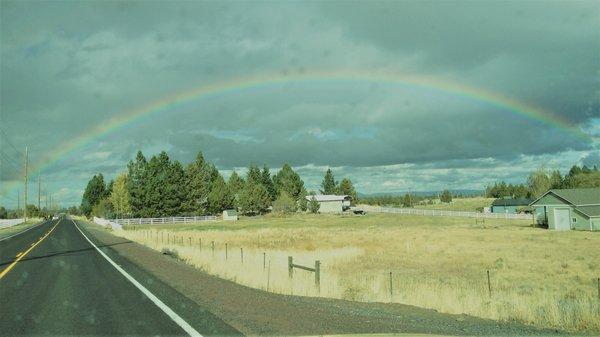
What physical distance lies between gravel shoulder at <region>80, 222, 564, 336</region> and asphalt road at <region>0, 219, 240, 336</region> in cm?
44

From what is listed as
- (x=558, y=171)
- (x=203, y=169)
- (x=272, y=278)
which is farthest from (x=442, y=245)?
(x=558, y=171)

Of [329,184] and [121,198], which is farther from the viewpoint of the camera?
[329,184]

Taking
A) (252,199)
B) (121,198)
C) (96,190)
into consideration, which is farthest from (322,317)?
(96,190)

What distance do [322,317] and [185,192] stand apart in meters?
104

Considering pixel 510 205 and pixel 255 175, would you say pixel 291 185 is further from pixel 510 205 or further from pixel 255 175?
pixel 510 205

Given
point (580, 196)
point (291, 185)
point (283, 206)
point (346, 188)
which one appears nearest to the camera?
point (580, 196)

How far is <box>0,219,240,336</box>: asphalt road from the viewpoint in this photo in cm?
895

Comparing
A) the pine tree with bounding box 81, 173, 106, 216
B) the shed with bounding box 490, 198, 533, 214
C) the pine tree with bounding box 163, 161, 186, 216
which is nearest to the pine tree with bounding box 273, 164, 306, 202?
the pine tree with bounding box 163, 161, 186, 216

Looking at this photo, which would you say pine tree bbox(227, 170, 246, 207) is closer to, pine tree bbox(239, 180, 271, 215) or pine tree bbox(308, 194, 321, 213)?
pine tree bbox(239, 180, 271, 215)

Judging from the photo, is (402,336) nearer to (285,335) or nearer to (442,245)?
(285,335)

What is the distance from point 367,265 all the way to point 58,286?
18.1m

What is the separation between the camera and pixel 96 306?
11.3m

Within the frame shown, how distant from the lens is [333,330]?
345 inches

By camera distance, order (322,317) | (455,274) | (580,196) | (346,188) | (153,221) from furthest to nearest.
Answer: (346,188) < (153,221) < (580,196) < (455,274) < (322,317)
